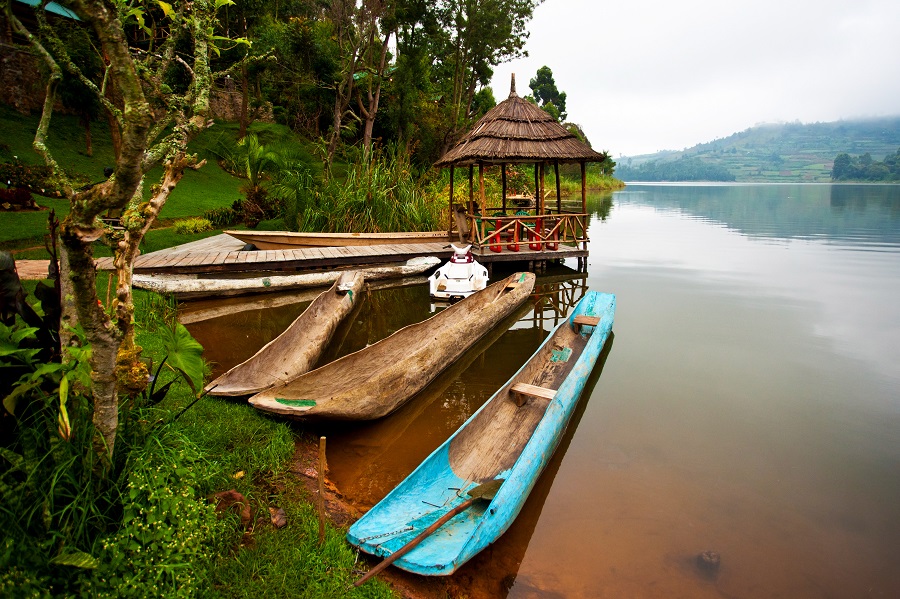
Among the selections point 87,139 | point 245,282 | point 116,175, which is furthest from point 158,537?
point 87,139

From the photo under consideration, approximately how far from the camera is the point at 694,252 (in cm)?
1480

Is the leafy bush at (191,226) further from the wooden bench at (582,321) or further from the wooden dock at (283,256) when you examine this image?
the wooden bench at (582,321)

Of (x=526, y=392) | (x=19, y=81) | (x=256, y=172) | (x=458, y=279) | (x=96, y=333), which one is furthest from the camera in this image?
(x=19, y=81)

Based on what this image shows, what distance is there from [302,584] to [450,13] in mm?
23737

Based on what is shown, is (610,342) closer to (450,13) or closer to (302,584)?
(302,584)

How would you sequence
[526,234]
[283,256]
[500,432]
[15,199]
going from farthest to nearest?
[526,234] < [15,199] < [283,256] < [500,432]

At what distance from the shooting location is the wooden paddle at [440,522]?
253cm

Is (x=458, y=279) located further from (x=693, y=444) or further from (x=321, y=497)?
(x=321, y=497)

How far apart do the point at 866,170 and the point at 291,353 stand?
107458mm

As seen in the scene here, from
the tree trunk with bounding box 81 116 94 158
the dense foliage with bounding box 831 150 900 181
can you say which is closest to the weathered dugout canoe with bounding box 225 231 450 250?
the tree trunk with bounding box 81 116 94 158

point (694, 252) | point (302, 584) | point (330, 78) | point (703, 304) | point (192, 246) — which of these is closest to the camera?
point (302, 584)

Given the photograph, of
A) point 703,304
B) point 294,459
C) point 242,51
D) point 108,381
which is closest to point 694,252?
point 703,304

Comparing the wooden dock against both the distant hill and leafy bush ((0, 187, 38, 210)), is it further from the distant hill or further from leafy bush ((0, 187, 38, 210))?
the distant hill

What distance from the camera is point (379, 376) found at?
14.1ft
